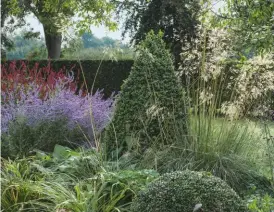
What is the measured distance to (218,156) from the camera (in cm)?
397

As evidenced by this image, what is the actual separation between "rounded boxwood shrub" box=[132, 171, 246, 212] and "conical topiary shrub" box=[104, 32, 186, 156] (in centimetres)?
153

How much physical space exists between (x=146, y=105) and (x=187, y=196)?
6.25 ft

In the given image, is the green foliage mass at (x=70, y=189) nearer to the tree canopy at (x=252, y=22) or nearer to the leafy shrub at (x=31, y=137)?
the leafy shrub at (x=31, y=137)

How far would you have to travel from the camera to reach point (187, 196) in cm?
275

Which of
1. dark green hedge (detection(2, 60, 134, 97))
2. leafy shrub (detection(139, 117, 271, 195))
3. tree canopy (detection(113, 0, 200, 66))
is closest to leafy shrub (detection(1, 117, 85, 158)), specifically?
leafy shrub (detection(139, 117, 271, 195))

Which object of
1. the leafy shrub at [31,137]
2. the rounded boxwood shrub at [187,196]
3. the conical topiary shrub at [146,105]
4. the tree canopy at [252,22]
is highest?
the tree canopy at [252,22]

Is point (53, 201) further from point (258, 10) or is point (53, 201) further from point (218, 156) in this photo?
point (258, 10)

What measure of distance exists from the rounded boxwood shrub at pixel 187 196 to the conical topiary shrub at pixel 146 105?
1.53 metres

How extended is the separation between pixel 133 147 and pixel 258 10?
1661mm

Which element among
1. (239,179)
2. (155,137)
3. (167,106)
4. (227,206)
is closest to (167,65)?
(167,106)

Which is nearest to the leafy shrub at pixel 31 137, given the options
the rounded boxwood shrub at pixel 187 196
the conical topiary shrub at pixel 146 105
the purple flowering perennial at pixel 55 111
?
the purple flowering perennial at pixel 55 111

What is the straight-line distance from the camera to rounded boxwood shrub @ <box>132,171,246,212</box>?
2.73 metres

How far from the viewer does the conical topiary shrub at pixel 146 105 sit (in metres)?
4.55

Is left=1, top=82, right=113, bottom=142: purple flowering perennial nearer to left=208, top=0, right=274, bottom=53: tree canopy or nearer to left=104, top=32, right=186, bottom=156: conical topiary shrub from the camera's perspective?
left=104, top=32, right=186, bottom=156: conical topiary shrub
